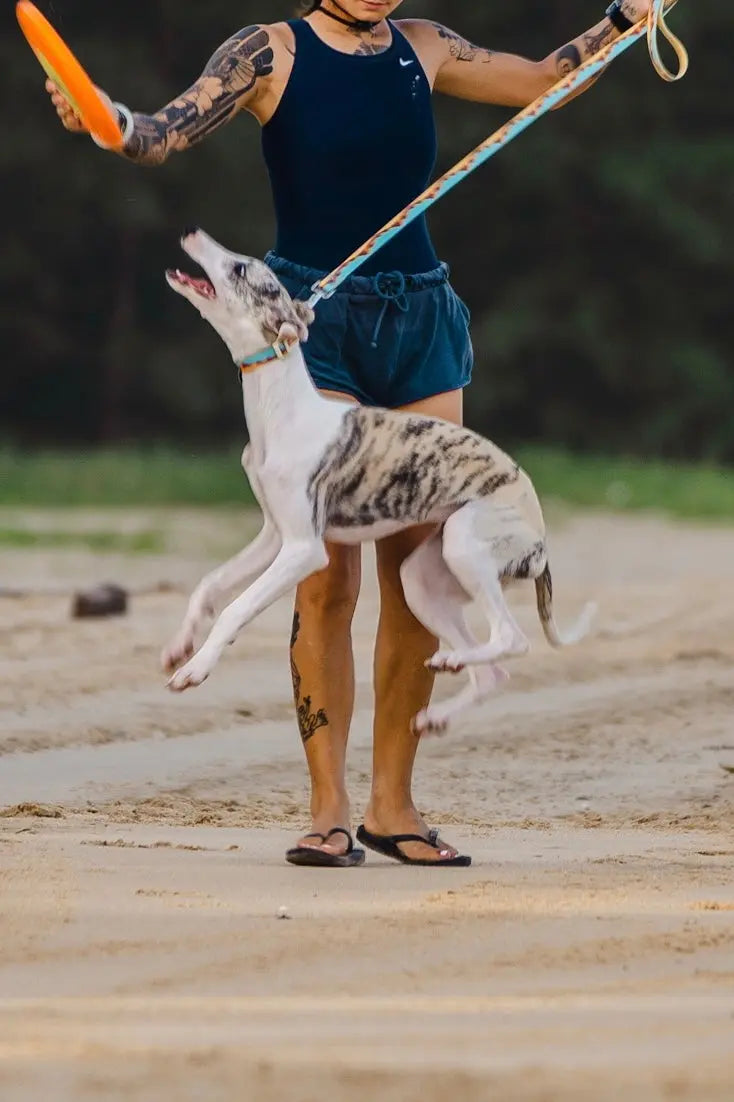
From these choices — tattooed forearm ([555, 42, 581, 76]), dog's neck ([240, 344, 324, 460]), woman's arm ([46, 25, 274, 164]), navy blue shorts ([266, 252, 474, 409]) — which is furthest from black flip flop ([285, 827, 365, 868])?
tattooed forearm ([555, 42, 581, 76])

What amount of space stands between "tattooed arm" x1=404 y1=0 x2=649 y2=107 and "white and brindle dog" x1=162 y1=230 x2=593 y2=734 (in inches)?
31.2

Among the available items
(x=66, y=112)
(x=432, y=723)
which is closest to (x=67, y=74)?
(x=66, y=112)

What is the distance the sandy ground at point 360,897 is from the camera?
295 centimetres

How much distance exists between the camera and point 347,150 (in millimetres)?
4789

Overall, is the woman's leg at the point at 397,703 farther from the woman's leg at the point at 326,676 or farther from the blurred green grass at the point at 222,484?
the blurred green grass at the point at 222,484

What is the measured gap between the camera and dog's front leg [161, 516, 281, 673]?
4617mm

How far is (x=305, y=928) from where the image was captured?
13.1ft

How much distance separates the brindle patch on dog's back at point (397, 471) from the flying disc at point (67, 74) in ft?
2.71

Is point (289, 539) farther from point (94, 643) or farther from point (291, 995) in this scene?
point (94, 643)

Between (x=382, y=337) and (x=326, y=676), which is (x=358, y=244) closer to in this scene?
(x=382, y=337)

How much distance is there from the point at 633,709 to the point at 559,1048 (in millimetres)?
4885

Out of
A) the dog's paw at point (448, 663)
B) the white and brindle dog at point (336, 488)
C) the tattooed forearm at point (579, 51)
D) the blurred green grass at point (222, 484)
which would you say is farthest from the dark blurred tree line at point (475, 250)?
the dog's paw at point (448, 663)

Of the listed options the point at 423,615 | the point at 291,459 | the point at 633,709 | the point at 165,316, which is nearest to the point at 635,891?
the point at 423,615

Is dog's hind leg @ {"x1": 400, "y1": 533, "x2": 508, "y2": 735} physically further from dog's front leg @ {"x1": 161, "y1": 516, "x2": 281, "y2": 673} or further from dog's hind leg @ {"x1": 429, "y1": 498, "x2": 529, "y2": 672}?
dog's front leg @ {"x1": 161, "y1": 516, "x2": 281, "y2": 673}
